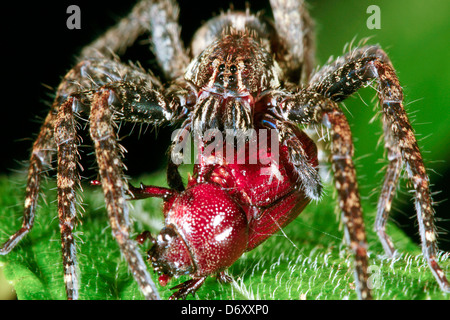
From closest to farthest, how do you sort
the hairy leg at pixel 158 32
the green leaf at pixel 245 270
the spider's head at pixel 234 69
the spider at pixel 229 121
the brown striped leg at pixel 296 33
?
1. the spider at pixel 229 121
2. the green leaf at pixel 245 270
3. the spider's head at pixel 234 69
4. the brown striped leg at pixel 296 33
5. the hairy leg at pixel 158 32

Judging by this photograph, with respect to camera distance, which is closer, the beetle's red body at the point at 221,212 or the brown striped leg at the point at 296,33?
the beetle's red body at the point at 221,212

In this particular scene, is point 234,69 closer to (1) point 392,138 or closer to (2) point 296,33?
(1) point 392,138

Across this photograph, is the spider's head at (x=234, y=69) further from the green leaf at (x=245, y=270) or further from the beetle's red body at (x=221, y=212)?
the green leaf at (x=245, y=270)

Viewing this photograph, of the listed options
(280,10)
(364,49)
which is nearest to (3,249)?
(364,49)

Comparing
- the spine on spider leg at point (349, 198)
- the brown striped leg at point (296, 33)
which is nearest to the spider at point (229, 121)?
the spine on spider leg at point (349, 198)

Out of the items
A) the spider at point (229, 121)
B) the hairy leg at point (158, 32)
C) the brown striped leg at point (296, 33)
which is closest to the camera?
the spider at point (229, 121)
